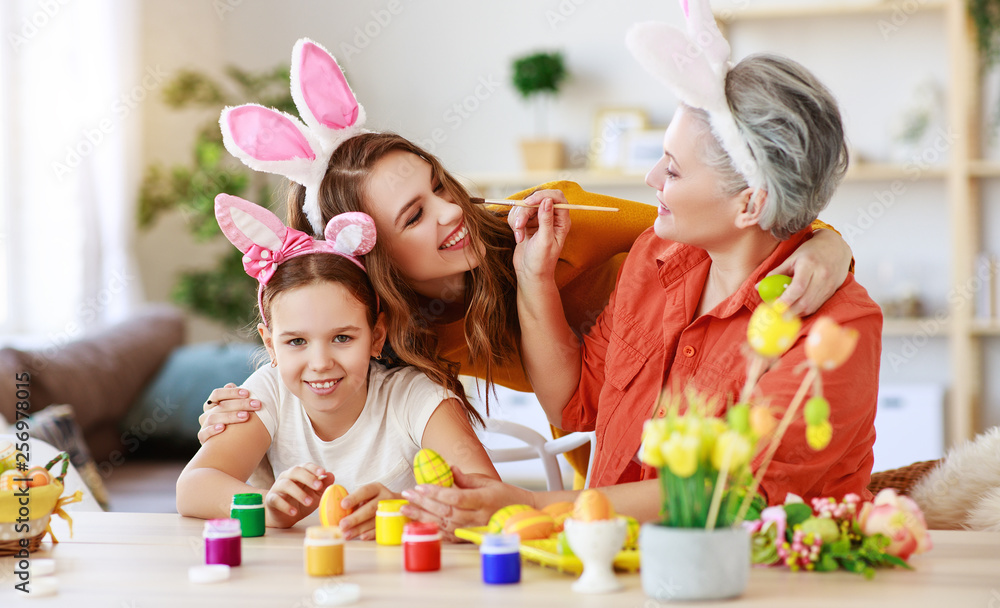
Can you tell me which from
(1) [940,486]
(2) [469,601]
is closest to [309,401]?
(2) [469,601]

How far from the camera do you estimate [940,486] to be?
1.65m

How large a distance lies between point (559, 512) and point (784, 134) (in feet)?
2.16

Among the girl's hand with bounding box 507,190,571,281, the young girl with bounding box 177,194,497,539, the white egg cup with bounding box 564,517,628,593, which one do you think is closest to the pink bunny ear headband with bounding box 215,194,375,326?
the young girl with bounding box 177,194,497,539

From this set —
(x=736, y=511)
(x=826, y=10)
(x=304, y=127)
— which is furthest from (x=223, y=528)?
(x=826, y=10)

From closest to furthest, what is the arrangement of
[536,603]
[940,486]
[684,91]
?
1. [536,603]
2. [684,91]
3. [940,486]

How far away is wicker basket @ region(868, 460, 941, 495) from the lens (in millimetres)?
1734

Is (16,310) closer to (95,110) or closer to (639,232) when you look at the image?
(95,110)

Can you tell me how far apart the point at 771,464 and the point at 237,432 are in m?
0.83

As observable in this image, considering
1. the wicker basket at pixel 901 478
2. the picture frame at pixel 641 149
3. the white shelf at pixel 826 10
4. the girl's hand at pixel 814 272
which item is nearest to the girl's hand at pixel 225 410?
the girl's hand at pixel 814 272

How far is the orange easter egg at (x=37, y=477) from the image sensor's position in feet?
3.62

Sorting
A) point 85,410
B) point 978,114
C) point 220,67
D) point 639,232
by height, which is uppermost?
point 220,67

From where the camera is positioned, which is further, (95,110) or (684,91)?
(95,110)

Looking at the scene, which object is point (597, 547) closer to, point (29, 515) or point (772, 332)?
point (772, 332)

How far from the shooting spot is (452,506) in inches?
44.6
